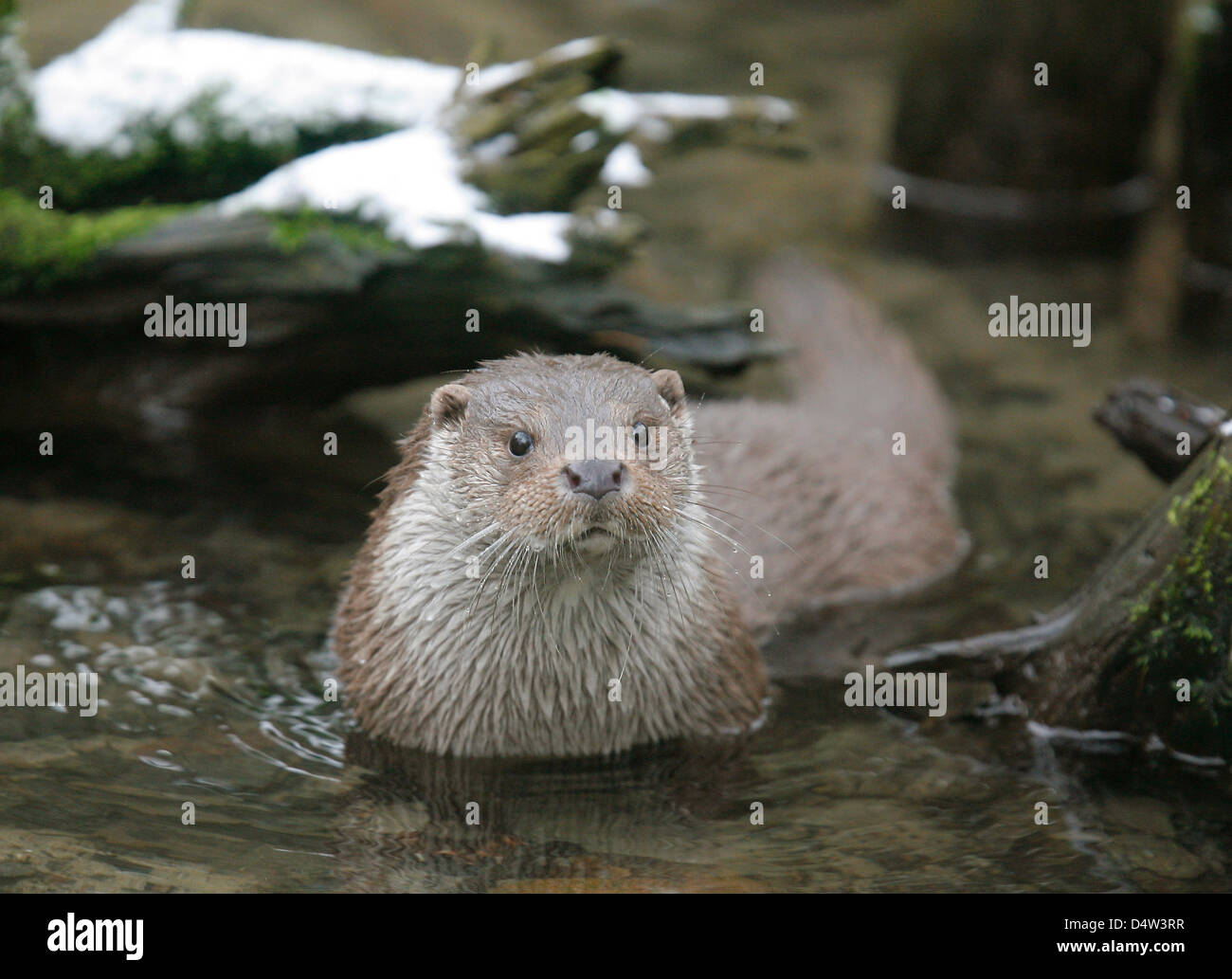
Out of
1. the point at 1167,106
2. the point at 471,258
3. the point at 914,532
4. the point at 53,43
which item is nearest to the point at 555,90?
the point at 471,258

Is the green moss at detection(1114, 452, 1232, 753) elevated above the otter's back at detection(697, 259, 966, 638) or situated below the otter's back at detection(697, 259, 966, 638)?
below

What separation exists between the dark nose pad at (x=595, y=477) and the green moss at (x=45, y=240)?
2031mm

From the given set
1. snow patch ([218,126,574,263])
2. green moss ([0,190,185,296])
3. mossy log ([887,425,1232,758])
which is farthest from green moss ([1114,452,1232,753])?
green moss ([0,190,185,296])

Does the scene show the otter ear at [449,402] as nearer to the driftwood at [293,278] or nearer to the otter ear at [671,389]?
the otter ear at [671,389]

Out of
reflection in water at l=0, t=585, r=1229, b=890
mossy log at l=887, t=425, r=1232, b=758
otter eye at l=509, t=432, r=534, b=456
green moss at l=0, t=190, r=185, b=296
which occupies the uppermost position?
green moss at l=0, t=190, r=185, b=296

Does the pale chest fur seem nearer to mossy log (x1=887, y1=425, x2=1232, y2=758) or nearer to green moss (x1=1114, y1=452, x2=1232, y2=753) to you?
mossy log (x1=887, y1=425, x2=1232, y2=758)

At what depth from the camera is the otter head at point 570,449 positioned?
2660mm

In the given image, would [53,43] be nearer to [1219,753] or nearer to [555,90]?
[555,90]

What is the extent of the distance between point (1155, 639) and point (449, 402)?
1506 mm

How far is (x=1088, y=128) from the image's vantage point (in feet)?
20.9

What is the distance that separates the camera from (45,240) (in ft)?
13.4

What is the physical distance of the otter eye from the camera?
284cm

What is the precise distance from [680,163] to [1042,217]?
5.38 feet
